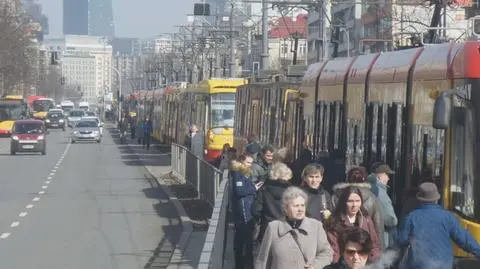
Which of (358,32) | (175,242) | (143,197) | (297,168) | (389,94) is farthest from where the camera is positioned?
(358,32)

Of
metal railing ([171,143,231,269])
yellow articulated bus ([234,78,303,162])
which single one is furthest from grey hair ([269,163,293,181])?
yellow articulated bus ([234,78,303,162])

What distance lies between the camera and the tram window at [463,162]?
43.3 ft

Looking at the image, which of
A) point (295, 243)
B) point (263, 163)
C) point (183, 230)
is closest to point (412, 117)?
point (263, 163)

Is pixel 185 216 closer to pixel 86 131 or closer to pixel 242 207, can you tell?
pixel 242 207

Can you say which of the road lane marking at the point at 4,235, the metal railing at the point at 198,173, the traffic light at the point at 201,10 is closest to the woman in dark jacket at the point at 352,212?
the metal railing at the point at 198,173

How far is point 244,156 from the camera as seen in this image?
58.6 feet

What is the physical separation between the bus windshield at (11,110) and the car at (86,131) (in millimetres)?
15863

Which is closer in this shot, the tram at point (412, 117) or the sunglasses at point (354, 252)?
the sunglasses at point (354, 252)

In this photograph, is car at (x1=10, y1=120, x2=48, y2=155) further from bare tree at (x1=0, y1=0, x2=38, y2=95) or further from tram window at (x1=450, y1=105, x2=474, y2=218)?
tram window at (x1=450, y1=105, x2=474, y2=218)

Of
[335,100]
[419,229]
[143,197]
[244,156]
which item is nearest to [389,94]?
[244,156]

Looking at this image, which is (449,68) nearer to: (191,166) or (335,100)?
(335,100)

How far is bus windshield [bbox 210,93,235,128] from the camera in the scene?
4600 cm

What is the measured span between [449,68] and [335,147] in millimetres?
7281

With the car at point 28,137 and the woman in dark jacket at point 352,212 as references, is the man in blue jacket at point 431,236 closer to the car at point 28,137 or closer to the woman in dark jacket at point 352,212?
the woman in dark jacket at point 352,212
